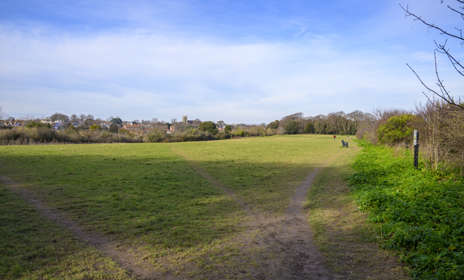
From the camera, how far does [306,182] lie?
11.2m

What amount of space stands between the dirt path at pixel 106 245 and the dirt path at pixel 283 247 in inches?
51.3

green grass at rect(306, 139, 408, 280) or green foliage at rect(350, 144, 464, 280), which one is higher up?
green foliage at rect(350, 144, 464, 280)

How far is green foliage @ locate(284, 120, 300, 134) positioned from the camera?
79.4 metres

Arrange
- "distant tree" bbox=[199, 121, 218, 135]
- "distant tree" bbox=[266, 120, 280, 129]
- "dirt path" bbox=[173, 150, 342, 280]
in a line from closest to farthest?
"dirt path" bbox=[173, 150, 342, 280]
"distant tree" bbox=[199, 121, 218, 135]
"distant tree" bbox=[266, 120, 280, 129]

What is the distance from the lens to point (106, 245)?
4.89m

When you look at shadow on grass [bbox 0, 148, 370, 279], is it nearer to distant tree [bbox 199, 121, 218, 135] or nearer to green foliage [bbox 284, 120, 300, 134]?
distant tree [bbox 199, 121, 218, 135]

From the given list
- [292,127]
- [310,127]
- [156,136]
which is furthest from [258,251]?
[310,127]

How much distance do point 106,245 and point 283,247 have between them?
3.01 m

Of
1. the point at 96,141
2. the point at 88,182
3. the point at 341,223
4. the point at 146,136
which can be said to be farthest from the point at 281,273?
the point at 146,136

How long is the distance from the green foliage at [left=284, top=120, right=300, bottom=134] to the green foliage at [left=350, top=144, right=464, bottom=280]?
2776 inches

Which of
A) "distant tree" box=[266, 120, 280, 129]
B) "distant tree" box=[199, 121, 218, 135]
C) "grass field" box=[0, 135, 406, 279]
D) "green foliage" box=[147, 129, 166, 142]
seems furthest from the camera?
"distant tree" box=[266, 120, 280, 129]

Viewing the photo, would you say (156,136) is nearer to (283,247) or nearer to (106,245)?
(106,245)

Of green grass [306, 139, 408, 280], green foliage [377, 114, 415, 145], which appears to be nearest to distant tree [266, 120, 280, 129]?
green foliage [377, 114, 415, 145]

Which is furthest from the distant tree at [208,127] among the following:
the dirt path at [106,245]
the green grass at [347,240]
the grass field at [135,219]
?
the dirt path at [106,245]
